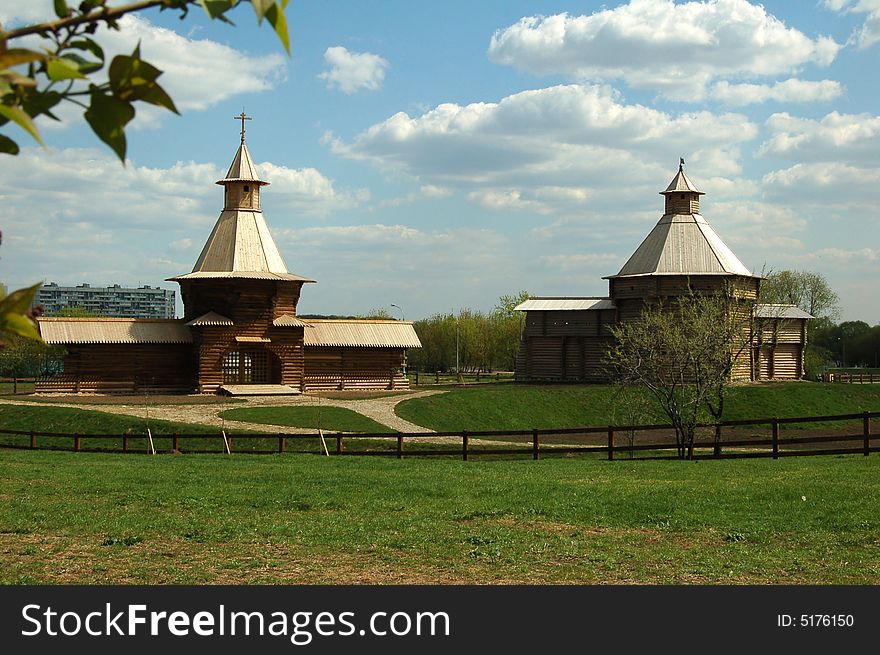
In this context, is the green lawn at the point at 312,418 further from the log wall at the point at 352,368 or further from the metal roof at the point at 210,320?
the log wall at the point at 352,368

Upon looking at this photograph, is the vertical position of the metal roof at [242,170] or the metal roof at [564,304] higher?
the metal roof at [242,170]

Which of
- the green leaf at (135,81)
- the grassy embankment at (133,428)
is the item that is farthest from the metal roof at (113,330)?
the green leaf at (135,81)

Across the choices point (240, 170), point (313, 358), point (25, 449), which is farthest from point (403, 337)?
point (25, 449)

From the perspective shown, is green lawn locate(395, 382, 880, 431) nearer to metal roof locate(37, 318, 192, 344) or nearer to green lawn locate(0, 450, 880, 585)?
metal roof locate(37, 318, 192, 344)

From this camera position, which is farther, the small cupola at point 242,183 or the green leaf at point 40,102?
the small cupola at point 242,183

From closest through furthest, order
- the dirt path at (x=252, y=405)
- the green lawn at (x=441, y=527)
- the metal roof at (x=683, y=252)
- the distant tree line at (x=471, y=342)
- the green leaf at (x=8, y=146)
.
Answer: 1. the green leaf at (x=8, y=146)
2. the green lawn at (x=441, y=527)
3. the dirt path at (x=252, y=405)
4. the metal roof at (x=683, y=252)
5. the distant tree line at (x=471, y=342)

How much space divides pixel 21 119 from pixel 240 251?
51212 millimetres

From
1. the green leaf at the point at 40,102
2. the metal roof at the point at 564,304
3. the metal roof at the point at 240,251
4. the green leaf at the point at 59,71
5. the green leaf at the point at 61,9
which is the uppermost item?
the metal roof at the point at 240,251

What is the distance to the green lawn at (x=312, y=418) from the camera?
3709cm

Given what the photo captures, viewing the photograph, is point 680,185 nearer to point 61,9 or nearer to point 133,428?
point 133,428

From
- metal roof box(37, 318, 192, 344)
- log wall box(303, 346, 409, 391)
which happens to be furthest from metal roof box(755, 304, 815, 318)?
metal roof box(37, 318, 192, 344)

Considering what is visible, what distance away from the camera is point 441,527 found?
1245 centimetres

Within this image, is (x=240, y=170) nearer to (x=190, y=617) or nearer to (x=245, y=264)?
(x=245, y=264)

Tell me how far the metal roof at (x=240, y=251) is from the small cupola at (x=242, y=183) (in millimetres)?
577
